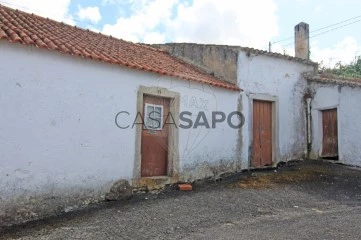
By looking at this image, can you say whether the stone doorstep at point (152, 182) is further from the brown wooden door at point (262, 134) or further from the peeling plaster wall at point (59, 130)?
the brown wooden door at point (262, 134)

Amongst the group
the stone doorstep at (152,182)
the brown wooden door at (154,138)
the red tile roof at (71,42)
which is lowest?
the stone doorstep at (152,182)

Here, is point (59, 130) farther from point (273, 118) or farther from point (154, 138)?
point (273, 118)

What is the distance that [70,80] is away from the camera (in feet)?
18.5

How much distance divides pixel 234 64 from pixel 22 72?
6034 millimetres

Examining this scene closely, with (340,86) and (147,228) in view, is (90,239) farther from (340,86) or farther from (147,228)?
(340,86)

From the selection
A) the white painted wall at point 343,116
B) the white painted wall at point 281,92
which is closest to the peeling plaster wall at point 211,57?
the white painted wall at point 281,92

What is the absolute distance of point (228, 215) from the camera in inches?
218

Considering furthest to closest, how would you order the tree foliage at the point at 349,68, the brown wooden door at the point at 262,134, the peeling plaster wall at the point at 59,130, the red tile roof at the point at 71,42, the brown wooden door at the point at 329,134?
the tree foliage at the point at 349,68
the brown wooden door at the point at 329,134
the brown wooden door at the point at 262,134
the red tile roof at the point at 71,42
the peeling plaster wall at the point at 59,130

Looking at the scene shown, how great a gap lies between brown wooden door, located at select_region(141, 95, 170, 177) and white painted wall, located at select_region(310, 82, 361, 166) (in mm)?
6061

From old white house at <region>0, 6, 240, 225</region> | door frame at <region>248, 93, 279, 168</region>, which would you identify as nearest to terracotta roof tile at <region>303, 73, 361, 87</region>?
door frame at <region>248, 93, 279, 168</region>

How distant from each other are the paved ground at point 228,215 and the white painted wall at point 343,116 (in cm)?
216

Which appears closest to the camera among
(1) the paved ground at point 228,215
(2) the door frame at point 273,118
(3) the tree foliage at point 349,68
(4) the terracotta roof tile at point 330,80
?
(1) the paved ground at point 228,215

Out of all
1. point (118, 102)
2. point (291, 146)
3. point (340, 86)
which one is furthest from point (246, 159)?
point (118, 102)

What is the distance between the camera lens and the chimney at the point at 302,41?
42.8ft
